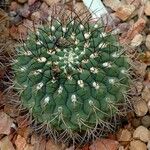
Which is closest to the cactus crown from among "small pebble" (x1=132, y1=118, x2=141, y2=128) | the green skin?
the green skin

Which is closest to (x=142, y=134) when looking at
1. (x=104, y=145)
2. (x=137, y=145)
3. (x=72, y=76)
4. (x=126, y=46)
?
(x=137, y=145)

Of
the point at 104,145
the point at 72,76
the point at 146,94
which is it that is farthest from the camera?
the point at 146,94

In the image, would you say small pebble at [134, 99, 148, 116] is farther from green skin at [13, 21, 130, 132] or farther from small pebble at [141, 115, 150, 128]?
green skin at [13, 21, 130, 132]

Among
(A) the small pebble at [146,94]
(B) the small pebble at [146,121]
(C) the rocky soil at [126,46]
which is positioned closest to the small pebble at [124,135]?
(C) the rocky soil at [126,46]

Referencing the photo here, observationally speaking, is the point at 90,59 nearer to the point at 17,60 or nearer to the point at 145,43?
the point at 17,60

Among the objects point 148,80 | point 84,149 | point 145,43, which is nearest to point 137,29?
point 145,43

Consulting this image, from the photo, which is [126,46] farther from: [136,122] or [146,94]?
[136,122]
